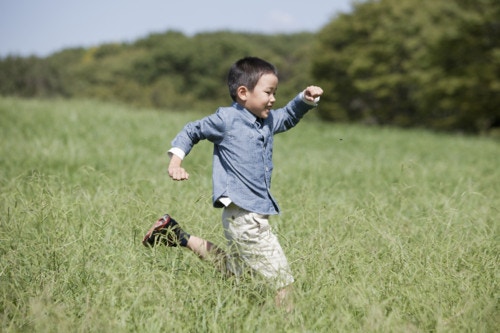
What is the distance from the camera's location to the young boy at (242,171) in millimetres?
3191

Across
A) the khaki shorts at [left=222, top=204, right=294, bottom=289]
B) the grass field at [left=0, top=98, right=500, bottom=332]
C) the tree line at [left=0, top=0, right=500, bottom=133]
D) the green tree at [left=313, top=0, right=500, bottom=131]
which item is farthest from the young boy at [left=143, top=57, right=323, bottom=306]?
the tree line at [left=0, top=0, right=500, bottom=133]

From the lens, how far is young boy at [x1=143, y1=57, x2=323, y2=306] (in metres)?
3.19

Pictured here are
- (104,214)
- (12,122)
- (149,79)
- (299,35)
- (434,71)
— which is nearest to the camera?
(104,214)

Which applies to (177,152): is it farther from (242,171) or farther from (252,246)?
(252,246)

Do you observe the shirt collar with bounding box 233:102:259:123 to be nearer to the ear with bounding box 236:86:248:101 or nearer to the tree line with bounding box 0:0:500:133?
the ear with bounding box 236:86:248:101

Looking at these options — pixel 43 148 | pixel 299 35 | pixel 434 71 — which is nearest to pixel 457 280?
pixel 43 148

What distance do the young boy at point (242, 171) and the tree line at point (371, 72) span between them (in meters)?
24.1

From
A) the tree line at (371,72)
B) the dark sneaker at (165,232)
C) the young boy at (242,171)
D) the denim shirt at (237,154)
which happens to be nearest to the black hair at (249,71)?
the young boy at (242,171)

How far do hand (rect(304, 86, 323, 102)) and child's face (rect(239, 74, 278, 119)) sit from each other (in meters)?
0.24

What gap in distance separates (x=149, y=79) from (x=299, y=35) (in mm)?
37078

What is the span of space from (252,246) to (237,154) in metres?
0.57

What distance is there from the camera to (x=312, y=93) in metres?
3.48

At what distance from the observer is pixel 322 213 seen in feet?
14.7

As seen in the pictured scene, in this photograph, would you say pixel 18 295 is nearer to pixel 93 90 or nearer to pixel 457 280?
pixel 457 280
